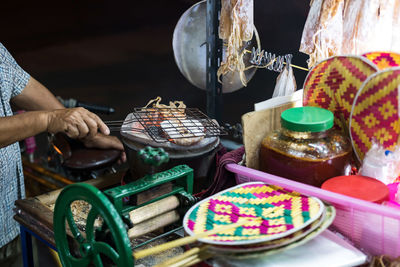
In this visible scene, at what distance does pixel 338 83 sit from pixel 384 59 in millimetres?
162

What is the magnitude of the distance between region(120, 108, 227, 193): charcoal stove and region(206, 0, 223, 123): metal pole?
1.12m

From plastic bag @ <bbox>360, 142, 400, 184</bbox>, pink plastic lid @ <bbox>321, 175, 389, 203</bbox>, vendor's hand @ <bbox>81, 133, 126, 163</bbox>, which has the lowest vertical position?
vendor's hand @ <bbox>81, 133, 126, 163</bbox>

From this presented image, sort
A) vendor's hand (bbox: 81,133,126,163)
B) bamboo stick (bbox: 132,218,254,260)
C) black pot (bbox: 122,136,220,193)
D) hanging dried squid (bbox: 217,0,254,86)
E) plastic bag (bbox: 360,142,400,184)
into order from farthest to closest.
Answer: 1. vendor's hand (bbox: 81,133,126,163)
2. hanging dried squid (bbox: 217,0,254,86)
3. black pot (bbox: 122,136,220,193)
4. plastic bag (bbox: 360,142,400,184)
5. bamboo stick (bbox: 132,218,254,260)

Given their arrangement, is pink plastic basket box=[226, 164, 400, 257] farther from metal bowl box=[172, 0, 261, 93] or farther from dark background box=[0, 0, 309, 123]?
dark background box=[0, 0, 309, 123]

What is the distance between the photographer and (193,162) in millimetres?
1331

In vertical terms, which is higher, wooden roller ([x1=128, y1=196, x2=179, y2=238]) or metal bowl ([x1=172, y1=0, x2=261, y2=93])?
metal bowl ([x1=172, y1=0, x2=261, y2=93])

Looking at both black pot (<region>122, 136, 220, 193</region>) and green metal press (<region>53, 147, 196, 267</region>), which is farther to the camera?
black pot (<region>122, 136, 220, 193</region>)

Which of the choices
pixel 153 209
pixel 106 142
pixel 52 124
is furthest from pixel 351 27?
pixel 106 142

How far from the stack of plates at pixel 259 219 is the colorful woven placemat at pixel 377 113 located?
1.02 feet

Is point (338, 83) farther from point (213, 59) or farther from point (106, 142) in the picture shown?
point (106, 142)

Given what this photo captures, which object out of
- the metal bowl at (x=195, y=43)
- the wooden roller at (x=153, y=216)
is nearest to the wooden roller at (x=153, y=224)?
the wooden roller at (x=153, y=216)

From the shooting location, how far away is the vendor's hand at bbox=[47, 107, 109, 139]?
143 cm

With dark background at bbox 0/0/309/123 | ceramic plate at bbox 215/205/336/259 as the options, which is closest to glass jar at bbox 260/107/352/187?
ceramic plate at bbox 215/205/336/259

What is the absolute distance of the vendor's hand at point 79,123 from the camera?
143 centimetres
